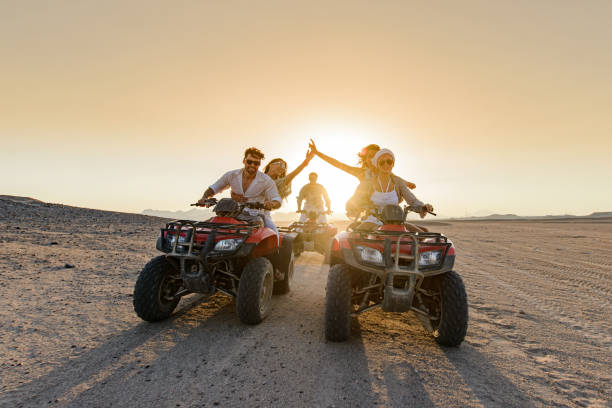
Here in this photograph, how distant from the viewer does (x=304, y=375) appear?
276 cm

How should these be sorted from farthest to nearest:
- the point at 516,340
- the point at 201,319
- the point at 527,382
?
the point at 201,319 < the point at 516,340 < the point at 527,382

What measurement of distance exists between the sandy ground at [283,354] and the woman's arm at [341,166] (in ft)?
8.36

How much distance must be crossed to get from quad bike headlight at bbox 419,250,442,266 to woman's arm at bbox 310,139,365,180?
3062 mm

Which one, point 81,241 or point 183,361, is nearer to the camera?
point 183,361

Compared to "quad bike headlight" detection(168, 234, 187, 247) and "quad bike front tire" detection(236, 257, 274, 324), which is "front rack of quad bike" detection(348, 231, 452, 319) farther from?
"quad bike headlight" detection(168, 234, 187, 247)

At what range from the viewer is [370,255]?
341 centimetres

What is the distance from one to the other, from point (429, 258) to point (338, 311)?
113cm

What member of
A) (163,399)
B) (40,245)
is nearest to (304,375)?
(163,399)

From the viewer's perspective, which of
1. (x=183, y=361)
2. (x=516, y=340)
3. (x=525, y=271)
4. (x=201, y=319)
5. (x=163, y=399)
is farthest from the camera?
(x=525, y=271)

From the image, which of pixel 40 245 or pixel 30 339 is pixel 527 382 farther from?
pixel 40 245

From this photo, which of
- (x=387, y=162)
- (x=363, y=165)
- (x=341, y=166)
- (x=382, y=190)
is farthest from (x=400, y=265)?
(x=341, y=166)

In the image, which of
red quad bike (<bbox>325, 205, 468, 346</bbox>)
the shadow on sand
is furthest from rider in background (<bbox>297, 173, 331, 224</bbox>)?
red quad bike (<bbox>325, 205, 468, 346</bbox>)

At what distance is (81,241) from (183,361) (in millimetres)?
8838

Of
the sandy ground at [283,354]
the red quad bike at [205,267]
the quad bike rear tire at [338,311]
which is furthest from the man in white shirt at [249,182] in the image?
the quad bike rear tire at [338,311]
